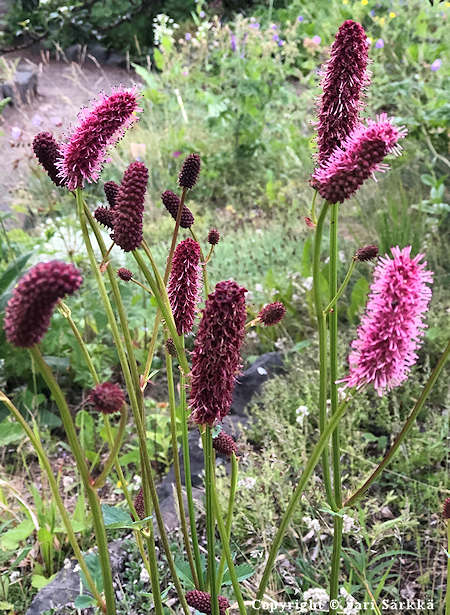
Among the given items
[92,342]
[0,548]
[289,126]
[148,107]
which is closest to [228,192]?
[289,126]

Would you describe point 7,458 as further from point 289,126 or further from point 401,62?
point 401,62

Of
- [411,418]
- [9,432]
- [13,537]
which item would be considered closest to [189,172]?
[411,418]

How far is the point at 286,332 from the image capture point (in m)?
3.44

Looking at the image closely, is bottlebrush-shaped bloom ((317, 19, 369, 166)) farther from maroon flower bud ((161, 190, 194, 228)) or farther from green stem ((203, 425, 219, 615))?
green stem ((203, 425, 219, 615))

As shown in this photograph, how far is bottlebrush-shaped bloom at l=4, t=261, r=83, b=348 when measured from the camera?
0.77 m

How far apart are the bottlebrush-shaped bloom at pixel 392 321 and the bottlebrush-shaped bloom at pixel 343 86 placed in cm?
27

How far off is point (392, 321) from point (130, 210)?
0.43 meters

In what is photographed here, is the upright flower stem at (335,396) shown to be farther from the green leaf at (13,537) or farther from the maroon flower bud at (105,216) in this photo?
the green leaf at (13,537)

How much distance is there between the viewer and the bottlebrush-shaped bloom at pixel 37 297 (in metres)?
0.77

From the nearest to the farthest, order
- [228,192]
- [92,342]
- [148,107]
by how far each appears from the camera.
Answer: [92,342] → [228,192] → [148,107]

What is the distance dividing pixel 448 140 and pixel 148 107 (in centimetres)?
389

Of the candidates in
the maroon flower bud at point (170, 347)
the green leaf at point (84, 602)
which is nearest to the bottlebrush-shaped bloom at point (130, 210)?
the maroon flower bud at point (170, 347)

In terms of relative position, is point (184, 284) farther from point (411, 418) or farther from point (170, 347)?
point (411, 418)

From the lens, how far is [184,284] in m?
1.25
